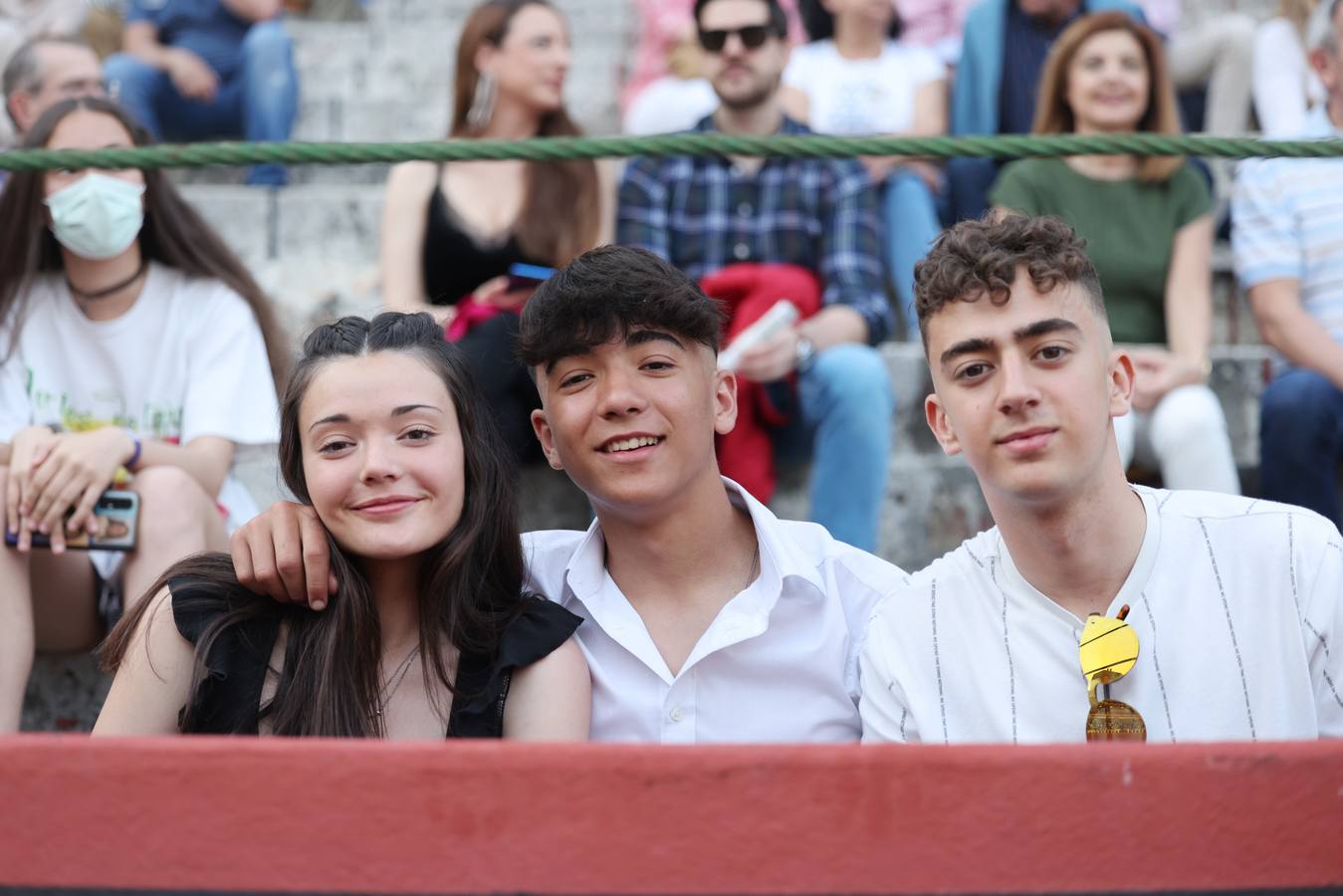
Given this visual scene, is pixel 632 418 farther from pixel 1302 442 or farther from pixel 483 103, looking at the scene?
pixel 483 103

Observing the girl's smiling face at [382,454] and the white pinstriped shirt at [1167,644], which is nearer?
the white pinstriped shirt at [1167,644]

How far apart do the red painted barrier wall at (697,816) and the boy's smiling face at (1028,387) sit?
0.62 m

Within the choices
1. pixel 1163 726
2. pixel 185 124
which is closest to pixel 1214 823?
pixel 1163 726

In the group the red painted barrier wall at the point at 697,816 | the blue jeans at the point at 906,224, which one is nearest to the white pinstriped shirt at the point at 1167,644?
the red painted barrier wall at the point at 697,816

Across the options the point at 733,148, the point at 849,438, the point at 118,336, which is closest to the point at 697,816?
the point at 733,148

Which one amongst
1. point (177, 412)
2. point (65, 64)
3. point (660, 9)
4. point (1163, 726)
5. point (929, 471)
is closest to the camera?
point (1163, 726)

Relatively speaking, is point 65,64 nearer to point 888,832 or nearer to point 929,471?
point 929,471

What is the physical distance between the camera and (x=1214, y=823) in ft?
4.27

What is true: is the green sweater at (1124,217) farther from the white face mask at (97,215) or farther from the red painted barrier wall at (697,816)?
the red painted barrier wall at (697,816)

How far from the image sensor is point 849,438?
120 inches

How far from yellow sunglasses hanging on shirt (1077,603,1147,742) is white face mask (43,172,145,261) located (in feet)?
6.14

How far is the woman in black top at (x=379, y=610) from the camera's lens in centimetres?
191

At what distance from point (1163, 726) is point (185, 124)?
13.7 feet

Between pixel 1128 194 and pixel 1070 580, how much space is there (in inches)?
74.1
